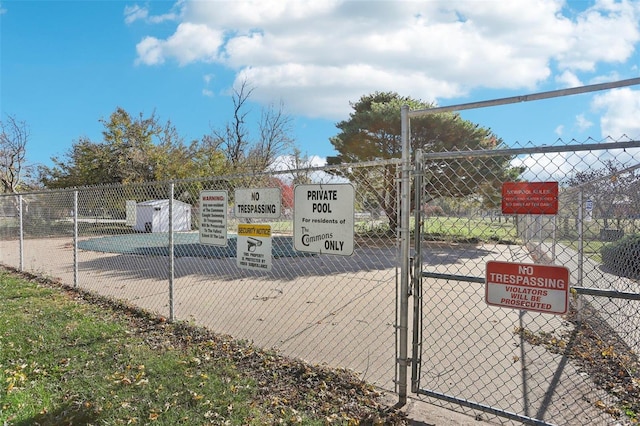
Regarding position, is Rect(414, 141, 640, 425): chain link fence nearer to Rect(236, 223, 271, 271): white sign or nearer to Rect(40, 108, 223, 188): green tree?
Rect(236, 223, 271, 271): white sign

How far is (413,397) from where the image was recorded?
11.0 ft

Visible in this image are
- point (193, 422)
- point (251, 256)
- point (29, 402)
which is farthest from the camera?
point (251, 256)

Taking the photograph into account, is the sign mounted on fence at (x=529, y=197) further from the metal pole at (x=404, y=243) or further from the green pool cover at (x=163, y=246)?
the green pool cover at (x=163, y=246)

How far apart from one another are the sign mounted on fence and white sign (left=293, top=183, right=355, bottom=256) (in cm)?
120

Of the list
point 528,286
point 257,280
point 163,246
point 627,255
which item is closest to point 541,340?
point 627,255

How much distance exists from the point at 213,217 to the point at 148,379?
75.1 inches

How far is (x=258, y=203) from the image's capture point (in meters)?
4.29

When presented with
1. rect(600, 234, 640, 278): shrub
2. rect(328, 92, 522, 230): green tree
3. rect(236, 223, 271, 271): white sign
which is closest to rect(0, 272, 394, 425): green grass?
rect(236, 223, 271, 271): white sign

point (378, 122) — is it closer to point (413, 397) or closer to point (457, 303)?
point (457, 303)

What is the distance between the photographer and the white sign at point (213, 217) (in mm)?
4750

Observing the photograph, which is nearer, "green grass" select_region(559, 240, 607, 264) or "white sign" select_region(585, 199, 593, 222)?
"white sign" select_region(585, 199, 593, 222)

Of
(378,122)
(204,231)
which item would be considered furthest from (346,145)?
(204,231)

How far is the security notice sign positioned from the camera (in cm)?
264

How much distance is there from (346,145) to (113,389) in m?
A: 19.2
